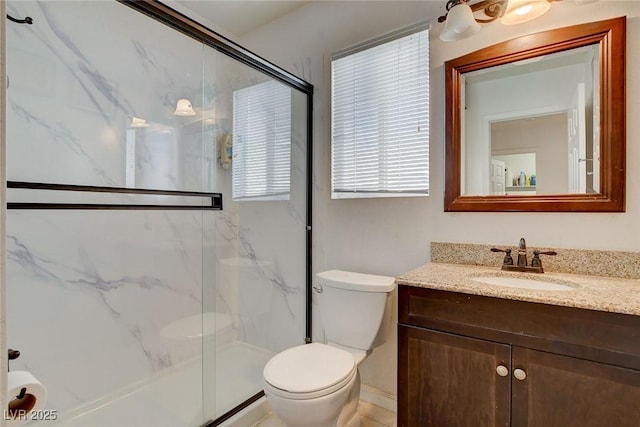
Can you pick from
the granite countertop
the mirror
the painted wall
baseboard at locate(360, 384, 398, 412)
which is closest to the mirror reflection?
the mirror

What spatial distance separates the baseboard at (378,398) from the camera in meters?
1.83

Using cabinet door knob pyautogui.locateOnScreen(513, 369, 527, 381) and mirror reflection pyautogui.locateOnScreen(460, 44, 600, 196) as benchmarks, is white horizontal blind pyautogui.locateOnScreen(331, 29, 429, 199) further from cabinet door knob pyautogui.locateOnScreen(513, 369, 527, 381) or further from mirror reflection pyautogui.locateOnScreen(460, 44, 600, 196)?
cabinet door knob pyautogui.locateOnScreen(513, 369, 527, 381)

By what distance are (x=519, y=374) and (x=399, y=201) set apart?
3.27 feet

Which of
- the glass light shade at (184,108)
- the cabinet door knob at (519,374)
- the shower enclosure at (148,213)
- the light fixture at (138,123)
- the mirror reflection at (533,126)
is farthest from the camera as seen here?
the glass light shade at (184,108)

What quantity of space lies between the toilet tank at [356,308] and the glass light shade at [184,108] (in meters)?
1.42

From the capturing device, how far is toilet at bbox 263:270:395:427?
1.27 meters

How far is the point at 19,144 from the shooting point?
1.54 meters

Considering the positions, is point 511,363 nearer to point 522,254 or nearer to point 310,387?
point 522,254

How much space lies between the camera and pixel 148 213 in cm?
201

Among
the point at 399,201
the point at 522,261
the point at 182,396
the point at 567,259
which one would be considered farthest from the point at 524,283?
the point at 182,396

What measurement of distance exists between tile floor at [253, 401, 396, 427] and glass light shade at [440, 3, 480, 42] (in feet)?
6.51

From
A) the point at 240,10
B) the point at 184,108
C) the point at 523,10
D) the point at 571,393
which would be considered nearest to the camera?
the point at 571,393

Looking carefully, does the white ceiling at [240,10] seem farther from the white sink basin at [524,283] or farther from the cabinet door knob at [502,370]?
the cabinet door knob at [502,370]

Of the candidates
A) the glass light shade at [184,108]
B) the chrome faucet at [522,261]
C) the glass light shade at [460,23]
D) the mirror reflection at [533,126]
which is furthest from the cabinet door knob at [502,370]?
the glass light shade at [184,108]
